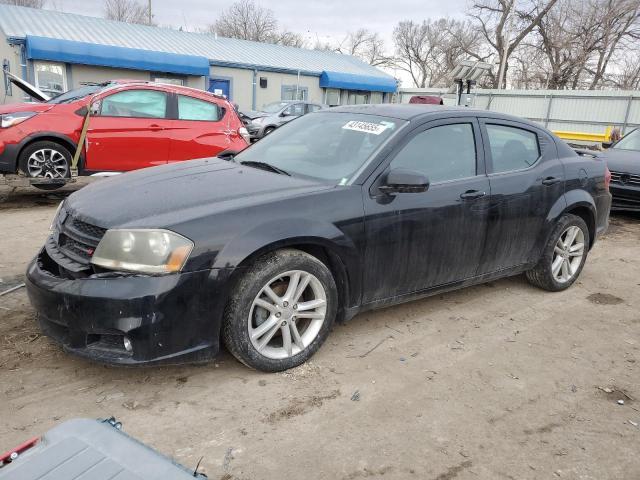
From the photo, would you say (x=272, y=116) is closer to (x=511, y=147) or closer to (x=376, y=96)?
(x=376, y=96)

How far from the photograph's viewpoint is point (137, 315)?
2652 mm

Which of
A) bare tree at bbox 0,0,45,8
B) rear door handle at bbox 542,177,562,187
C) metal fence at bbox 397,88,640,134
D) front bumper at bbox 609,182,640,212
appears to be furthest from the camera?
bare tree at bbox 0,0,45,8

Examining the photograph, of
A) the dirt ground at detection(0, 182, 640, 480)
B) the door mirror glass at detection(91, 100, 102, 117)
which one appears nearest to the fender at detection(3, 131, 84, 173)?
the door mirror glass at detection(91, 100, 102, 117)

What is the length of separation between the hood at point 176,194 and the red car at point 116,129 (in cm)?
421

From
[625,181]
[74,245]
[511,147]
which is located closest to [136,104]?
[74,245]

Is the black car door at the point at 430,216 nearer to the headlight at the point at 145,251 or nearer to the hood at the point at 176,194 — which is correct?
the hood at the point at 176,194

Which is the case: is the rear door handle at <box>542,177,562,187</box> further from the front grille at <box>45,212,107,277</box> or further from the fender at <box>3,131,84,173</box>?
the fender at <box>3,131,84,173</box>

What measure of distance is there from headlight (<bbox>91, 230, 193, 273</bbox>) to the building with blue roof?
57.0 feet

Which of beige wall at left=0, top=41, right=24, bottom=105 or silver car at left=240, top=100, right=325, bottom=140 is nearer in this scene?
silver car at left=240, top=100, right=325, bottom=140

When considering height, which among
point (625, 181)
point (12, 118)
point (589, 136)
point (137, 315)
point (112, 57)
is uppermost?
point (112, 57)

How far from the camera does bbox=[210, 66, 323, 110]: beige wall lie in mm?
24672

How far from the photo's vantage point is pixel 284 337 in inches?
125

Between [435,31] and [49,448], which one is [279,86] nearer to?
[49,448]

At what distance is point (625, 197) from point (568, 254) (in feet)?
14.1
